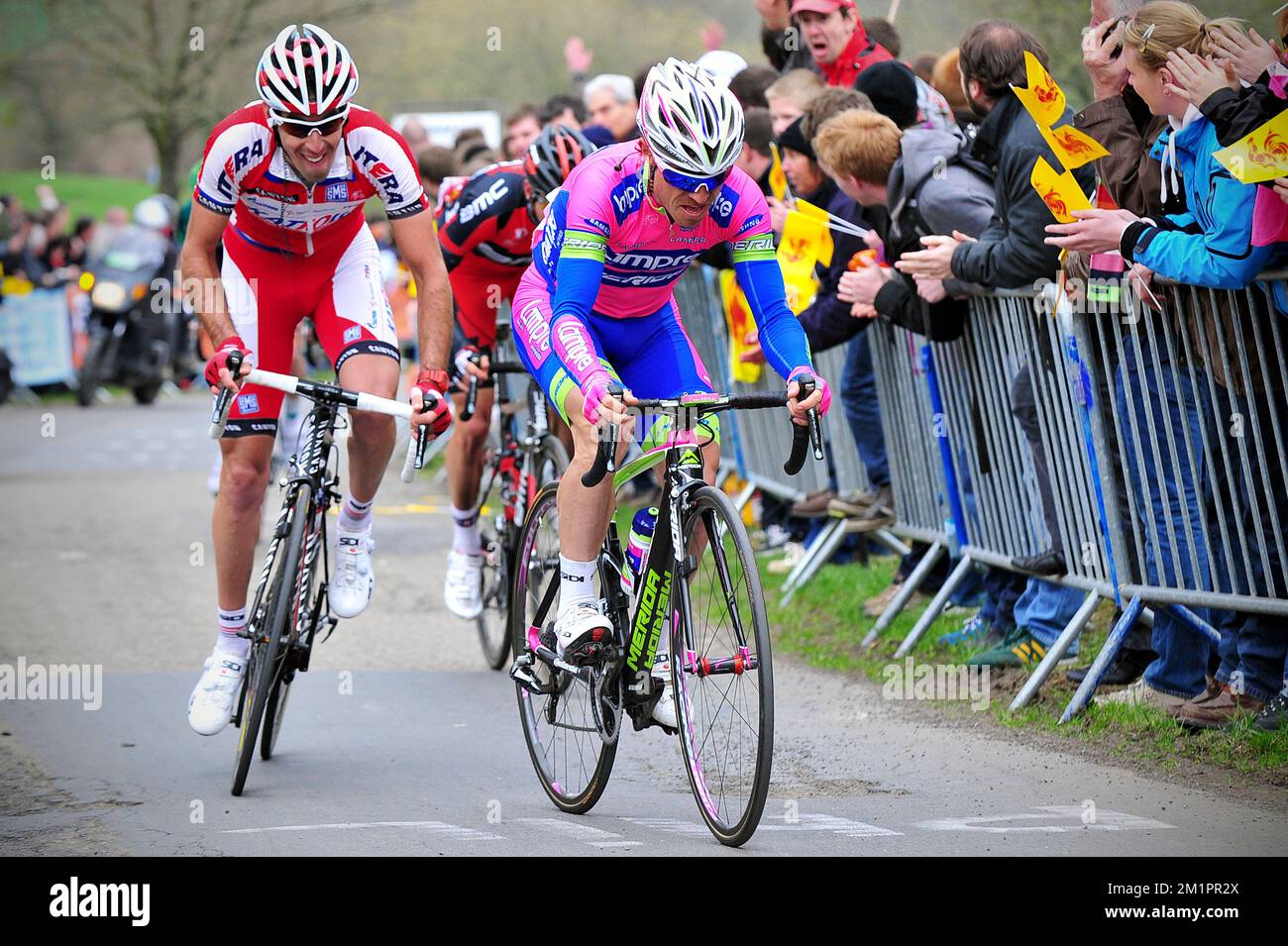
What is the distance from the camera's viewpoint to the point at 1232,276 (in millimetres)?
5508

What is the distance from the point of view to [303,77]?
19.7 feet

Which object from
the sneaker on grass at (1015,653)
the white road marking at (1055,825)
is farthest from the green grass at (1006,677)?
the white road marking at (1055,825)

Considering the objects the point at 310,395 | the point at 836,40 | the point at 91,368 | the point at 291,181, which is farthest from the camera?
the point at 91,368

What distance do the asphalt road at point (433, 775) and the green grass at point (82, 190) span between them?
130 ft

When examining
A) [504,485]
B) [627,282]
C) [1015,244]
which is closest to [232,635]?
[627,282]

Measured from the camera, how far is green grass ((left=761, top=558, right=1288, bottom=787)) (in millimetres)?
5809

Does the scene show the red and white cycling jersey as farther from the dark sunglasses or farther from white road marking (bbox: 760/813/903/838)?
white road marking (bbox: 760/813/903/838)

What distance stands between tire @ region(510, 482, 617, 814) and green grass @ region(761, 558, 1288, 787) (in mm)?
1790

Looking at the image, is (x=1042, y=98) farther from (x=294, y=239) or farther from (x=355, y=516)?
(x=355, y=516)

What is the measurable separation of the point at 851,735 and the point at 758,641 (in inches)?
84.8

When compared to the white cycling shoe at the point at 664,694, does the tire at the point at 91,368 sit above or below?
above

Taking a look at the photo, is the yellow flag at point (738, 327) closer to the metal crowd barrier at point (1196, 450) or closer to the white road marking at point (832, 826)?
the metal crowd barrier at point (1196, 450)

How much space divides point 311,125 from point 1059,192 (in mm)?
2699

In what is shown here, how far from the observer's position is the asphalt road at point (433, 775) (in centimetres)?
521
